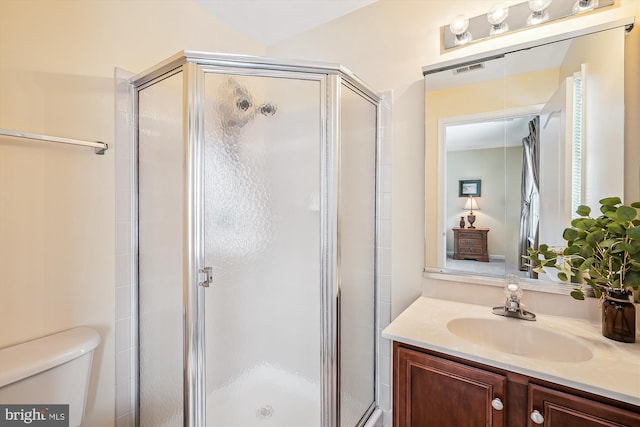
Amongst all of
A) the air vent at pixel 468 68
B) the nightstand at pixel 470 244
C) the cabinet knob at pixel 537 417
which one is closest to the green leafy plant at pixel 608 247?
the nightstand at pixel 470 244

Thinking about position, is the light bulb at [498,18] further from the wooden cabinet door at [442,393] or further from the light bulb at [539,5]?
the wooden cabinet door at [442,393]

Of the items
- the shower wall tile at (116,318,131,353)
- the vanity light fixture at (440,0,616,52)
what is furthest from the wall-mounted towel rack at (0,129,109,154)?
the vanity light fixture at (440,0,616,52)

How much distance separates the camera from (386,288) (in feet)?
5.52

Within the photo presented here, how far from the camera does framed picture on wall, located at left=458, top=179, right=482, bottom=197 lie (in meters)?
1.44

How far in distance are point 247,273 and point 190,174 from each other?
0.54 meters

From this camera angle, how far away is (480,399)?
95cm

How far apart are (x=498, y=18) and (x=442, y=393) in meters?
1.57

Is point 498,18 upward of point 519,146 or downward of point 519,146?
upward

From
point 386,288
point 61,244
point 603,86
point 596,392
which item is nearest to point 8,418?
point 61,244

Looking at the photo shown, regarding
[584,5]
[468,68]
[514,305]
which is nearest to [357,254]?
[514,305]

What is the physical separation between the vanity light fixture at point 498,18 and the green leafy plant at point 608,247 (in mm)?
866

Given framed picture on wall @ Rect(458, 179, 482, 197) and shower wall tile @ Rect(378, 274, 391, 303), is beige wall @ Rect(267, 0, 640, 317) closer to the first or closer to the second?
shower wall tile @ Rect(378, 274, 391, 303)

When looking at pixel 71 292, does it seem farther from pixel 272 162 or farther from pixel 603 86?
pixel 603 86

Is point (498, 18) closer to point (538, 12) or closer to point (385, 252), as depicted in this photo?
point (538, 12)
